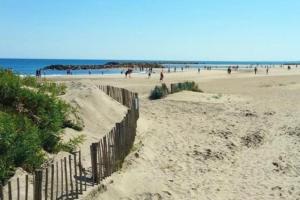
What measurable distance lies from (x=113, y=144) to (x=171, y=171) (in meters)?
1.94

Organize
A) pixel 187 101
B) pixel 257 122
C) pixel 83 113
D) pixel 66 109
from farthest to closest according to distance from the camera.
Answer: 1. pixel 187 101
2. pixel 257 122
3. pixel 83 113
4. pixel 66 109

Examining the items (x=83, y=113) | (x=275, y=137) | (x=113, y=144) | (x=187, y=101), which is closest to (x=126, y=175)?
(x=113, y=144)

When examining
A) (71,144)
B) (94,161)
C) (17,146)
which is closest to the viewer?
(17,146)

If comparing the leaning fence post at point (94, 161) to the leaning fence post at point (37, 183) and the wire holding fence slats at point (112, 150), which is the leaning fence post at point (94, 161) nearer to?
the wire holding fence slats at point (112, 150)

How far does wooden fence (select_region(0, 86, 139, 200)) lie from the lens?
8.12 meters

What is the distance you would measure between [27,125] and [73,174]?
4.43 ft

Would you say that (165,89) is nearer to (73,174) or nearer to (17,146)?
(73,174)

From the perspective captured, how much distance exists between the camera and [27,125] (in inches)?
395

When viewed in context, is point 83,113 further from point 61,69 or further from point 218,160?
point 61,69

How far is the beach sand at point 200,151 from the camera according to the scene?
10.8 metres

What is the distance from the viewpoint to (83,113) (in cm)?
1484

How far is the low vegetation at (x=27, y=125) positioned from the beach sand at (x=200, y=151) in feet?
2.71

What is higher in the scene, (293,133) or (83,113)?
(83,113)

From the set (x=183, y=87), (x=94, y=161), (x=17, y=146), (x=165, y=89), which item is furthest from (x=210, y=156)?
(x=183, y=87)
